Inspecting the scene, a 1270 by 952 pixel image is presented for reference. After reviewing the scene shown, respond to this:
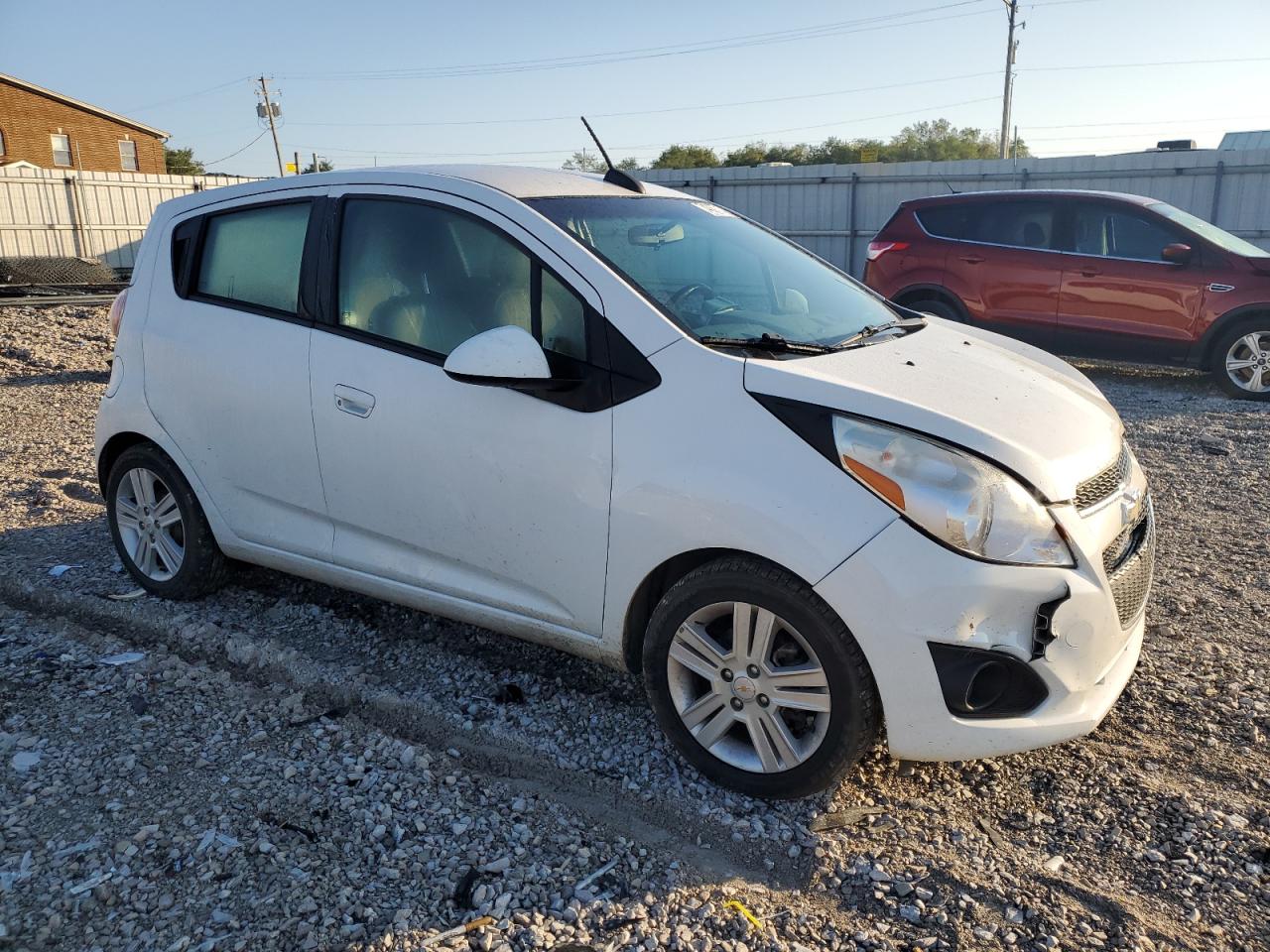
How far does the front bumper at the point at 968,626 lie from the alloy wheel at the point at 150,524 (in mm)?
3115

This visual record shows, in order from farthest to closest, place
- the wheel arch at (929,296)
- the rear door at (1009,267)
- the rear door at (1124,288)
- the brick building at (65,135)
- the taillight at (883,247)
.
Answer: the brick building at (65,135) < the taillight at (883,247) < the wheel arch at (929,296) < the rear door at (1009,267) < the rear door at (1124,288)

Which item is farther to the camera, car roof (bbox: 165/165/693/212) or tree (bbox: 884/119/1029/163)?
tree (bbox: 884/119/1029/163)

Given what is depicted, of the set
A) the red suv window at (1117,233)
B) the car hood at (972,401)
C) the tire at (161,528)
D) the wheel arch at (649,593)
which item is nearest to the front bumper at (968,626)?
the car hood at (972,401)

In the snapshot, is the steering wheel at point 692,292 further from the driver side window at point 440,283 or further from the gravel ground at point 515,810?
the gravel ground at point 515,810

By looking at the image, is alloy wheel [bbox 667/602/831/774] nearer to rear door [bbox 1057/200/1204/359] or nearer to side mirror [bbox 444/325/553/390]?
side mirror [bbox 444/325/553/390]

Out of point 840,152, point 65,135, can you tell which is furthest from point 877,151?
point 65,135

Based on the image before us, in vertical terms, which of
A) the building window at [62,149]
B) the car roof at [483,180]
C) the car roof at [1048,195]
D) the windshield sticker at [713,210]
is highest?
the building window at [62,149]

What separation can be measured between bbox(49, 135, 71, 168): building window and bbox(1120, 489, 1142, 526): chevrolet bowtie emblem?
47707 millimetres

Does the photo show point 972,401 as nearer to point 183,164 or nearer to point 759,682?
point 759,682

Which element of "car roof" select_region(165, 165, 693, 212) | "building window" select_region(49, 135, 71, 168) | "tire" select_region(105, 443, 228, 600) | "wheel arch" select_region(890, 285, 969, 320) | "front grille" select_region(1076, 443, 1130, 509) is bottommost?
"tire" select_region(105, 443, 228, 600)

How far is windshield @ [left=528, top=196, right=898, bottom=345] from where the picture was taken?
10.8 feet

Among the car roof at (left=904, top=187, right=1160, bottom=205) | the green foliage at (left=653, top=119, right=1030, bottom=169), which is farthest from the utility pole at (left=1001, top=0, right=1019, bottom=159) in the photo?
the car roof at (left=904, top=187, right=1160, bottom=205)

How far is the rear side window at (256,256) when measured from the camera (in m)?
3.93

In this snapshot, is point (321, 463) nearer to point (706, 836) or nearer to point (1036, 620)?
point (706, 836)
